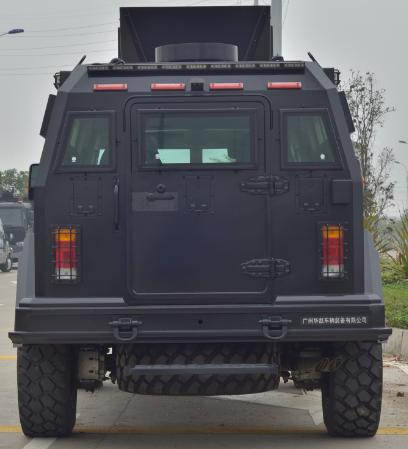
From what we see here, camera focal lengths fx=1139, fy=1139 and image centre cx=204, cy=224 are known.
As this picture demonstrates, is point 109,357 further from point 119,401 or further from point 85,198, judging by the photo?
point 119,401

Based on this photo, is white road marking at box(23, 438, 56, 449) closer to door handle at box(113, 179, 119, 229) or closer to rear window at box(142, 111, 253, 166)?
door handle at box(113, 179, 119, 229)

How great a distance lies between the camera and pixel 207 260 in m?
7.66

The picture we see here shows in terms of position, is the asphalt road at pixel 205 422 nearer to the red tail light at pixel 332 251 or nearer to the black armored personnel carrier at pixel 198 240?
the black armored personnel carrier at pixel 198 240

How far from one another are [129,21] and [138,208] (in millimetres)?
3883

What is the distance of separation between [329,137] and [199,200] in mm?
986

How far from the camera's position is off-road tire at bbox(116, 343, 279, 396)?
298 inches

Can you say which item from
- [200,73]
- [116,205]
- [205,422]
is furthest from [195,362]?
[200,73]

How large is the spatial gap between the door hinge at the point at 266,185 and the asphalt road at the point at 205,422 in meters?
1.76

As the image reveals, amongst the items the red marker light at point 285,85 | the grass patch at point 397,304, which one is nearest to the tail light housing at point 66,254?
the red marker light at point 285,85

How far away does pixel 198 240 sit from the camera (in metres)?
7.66

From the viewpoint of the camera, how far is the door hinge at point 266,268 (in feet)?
25.0

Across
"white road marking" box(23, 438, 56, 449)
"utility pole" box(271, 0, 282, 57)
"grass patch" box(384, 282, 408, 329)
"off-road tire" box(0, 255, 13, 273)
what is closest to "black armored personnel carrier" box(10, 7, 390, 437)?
"white road marking" box(23, 438, 56, 449)

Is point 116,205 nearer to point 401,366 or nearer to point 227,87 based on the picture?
point 227,87

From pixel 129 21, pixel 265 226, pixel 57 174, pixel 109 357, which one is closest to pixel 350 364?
pixel 265 226
